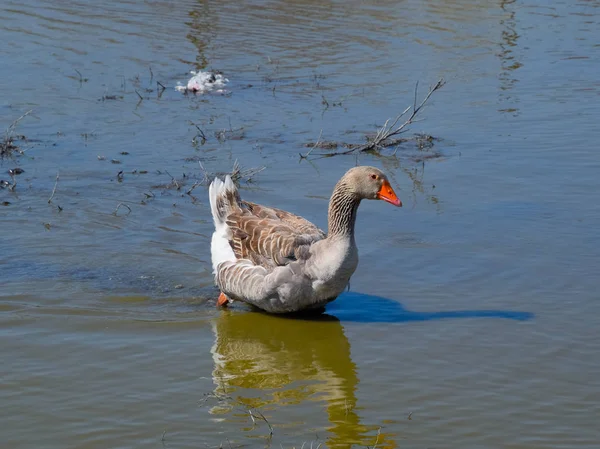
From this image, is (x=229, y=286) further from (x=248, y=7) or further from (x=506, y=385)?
(x=248, y=7)

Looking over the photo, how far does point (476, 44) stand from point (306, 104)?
18.0ft

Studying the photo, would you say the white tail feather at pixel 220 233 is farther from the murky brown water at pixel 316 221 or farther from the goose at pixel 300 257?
the murky brown water at pixel 316 221

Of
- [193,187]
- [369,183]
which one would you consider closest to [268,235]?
[369,183]

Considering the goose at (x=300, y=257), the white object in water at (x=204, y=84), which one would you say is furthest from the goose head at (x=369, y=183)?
the white object in water at (x=204, y=84)

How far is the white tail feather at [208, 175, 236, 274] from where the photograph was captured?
328 inches

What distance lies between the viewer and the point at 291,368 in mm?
7141

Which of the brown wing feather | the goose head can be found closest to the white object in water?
the brown wing feather

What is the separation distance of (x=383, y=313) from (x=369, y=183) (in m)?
1.12

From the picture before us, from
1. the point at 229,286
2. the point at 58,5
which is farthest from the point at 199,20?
the point at 229,286

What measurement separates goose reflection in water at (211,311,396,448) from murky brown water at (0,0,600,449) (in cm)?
3

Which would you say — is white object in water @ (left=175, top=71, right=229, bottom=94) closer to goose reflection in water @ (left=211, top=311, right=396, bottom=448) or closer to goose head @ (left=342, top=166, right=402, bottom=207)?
goose reflection in water @ (left=211, top=311, right=396, bottom=448)

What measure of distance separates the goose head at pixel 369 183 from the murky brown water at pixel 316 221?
1.01 m

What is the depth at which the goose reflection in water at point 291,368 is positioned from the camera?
6266 millimetres

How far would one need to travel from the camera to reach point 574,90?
1502cm
